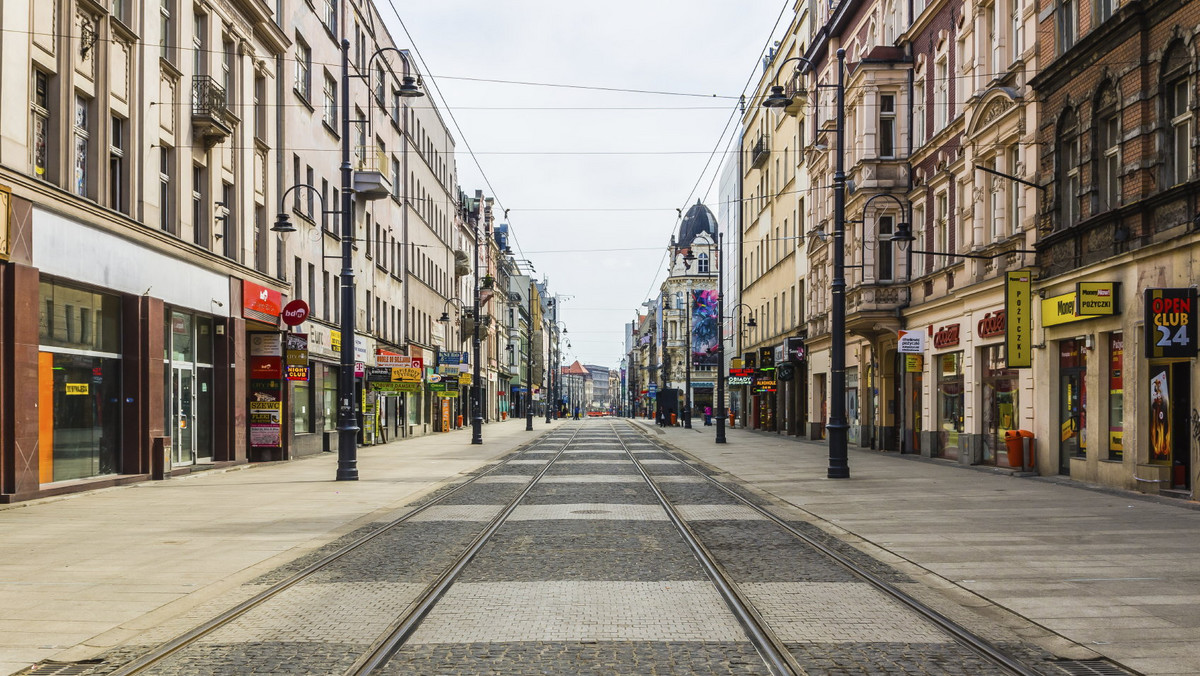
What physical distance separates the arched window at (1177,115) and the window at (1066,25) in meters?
3.92

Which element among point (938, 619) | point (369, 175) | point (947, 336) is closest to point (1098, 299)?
point (947, 336)

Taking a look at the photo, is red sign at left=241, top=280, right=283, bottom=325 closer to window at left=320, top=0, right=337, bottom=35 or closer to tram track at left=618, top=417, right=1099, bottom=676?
window at left=320, top=0, right=337, bottom=35

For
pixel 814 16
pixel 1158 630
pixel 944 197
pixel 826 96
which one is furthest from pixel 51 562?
pixel 814 16

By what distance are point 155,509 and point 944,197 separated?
21832 millimetres

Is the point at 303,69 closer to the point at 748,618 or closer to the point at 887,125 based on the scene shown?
the point at 887,125

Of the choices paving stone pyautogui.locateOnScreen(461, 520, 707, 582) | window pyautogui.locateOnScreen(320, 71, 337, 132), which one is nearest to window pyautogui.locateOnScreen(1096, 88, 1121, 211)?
paving stone pyautogui.locateOnScreen(461, 520, 707, 582)

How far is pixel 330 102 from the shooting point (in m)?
38.2

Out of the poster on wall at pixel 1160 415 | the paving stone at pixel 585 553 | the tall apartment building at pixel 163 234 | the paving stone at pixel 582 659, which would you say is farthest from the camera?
the poster on wall at pixel 1160 415

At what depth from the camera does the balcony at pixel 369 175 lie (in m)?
40.4

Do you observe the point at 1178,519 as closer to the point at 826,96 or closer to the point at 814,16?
the point at 826,96

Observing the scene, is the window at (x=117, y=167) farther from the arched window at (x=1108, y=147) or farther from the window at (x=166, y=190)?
the arched window at (x=1108, y=147)

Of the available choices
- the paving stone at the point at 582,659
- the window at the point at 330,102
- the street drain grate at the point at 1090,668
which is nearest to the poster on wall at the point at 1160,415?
the street drain grate at the point at 1090,668

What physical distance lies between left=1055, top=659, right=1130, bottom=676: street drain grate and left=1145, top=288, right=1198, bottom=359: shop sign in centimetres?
1150

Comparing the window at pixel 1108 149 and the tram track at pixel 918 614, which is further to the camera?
the window at pixel 1108 149
